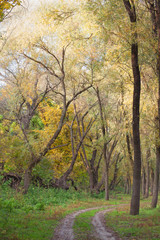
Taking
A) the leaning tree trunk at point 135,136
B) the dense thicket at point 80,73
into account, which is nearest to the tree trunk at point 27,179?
the dense thicket at point 80,73

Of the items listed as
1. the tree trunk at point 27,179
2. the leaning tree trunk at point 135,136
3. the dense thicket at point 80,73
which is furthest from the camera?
the tree trunk at point 27,179

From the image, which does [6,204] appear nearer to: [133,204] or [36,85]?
[133,204]

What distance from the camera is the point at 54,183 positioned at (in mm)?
27344

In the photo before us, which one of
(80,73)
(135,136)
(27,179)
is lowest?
(27,179)

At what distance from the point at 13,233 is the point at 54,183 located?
20.0m

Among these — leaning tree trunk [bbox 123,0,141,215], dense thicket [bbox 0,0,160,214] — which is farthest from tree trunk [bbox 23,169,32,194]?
leaning tree trunk [bbox 123,0,141,215]

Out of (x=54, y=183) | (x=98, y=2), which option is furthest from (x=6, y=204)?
(x=54, y=183)

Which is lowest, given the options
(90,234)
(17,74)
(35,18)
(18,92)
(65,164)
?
(90,234)

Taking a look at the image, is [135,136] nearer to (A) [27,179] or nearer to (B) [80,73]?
(A) [27,179]

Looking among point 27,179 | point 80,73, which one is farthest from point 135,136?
point 80,73

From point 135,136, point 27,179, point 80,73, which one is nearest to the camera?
point 135,136

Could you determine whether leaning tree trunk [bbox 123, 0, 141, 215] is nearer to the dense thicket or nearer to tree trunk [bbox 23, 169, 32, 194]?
the dense thicket

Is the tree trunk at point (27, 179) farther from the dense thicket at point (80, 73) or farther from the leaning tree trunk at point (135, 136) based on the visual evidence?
the leaning tree trunk at point (135, 136)

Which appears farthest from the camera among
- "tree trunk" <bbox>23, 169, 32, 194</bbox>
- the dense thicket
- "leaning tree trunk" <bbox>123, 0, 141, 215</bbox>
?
"tree trunk" <bbox>23, 169, 32, 194</bbox>
